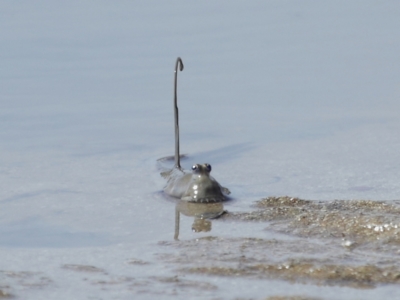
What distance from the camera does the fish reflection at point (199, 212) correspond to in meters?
5.41

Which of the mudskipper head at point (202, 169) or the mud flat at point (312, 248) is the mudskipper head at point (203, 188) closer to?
the mudskipper head at point (202, 169)

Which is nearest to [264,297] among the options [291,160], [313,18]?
[291,160]

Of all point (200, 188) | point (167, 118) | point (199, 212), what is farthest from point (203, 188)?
point (167, 118)

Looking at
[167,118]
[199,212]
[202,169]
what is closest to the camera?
[199,212]

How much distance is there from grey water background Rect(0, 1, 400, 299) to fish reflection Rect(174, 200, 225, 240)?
0.25ft

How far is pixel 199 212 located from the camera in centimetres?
579

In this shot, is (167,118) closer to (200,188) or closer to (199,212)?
(200,188)

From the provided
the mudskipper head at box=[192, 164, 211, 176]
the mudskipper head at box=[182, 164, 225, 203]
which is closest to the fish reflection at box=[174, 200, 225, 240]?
the mudskipper head at box=[182, 164, 225, 203]

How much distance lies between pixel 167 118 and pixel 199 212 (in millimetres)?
3307

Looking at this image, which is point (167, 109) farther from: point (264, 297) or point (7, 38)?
point (264, 297)

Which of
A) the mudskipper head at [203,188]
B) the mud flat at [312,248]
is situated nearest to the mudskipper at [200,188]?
the mudskipper head at [203,188]

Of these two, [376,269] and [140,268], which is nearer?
[376,269]

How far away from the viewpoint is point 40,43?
12.8 m

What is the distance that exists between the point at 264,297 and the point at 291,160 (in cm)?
352
